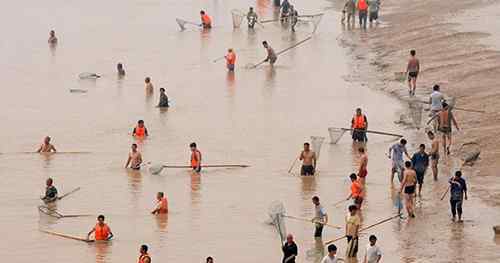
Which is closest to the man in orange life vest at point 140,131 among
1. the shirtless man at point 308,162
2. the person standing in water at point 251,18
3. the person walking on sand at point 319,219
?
the shirtless man at point 308,162

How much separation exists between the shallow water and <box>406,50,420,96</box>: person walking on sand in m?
0.75

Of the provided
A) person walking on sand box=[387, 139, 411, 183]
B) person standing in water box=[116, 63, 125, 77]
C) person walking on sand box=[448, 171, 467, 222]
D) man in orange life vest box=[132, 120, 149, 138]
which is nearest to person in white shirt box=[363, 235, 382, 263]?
person walking on sand box=[448, 171, 467, 222]

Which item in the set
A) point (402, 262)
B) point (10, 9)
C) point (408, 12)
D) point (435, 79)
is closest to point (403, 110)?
point (435, 79)

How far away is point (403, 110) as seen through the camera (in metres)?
36.0

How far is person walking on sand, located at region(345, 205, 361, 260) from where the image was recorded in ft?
75.0

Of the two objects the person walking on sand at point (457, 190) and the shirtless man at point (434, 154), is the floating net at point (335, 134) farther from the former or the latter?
the person walking on sand at point (457, 190)

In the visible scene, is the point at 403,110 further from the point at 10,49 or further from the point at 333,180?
the point at 10,49

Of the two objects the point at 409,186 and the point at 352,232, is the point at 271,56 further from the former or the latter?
the point at 352,232

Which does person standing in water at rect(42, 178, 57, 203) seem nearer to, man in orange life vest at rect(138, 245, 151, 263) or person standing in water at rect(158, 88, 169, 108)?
man in orange life vest at rect(138, 245, 151, 263)

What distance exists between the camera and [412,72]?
36594 millimetres

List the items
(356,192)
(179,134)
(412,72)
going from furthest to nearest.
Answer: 1. (412,72)
2. (179,134)
3. (356,192)

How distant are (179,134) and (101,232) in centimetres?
987

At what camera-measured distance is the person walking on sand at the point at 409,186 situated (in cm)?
2503

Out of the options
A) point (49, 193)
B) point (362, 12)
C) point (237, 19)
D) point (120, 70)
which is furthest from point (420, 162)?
point (237, 19)
